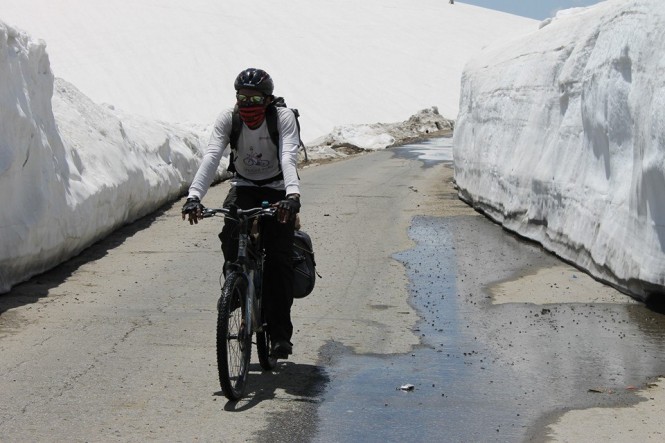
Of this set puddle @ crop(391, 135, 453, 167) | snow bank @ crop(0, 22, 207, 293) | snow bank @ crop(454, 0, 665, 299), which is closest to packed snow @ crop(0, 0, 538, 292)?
snow bank @ crop(0, 22, 207, 293)

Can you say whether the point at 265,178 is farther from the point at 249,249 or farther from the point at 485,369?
the point at 485,369

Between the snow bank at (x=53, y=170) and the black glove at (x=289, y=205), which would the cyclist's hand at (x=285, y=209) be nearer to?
the black glove at (x=289, y=205)

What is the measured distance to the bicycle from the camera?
233 inches

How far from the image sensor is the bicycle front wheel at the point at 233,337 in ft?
19.3

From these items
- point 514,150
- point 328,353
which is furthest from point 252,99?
point 514,150

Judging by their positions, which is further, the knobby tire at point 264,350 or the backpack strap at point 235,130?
the knobby tire at point 264,350

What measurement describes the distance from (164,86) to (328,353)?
55.2 m

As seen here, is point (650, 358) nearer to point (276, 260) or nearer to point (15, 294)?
point (276, 260)

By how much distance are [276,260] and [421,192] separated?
14.3 meters

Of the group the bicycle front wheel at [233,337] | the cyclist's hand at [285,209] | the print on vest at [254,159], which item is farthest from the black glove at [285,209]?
the print on vest at [254,159]

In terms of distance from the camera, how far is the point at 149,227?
14.6 m

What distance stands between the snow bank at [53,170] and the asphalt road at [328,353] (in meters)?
0.30

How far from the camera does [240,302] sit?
629 cm

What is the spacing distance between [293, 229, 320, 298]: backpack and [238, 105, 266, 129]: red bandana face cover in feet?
2.51
